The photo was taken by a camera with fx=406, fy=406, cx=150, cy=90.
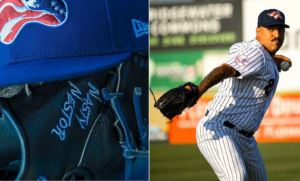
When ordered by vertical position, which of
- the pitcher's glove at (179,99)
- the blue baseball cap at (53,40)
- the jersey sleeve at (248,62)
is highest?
the blue baseball cap at (53,40)

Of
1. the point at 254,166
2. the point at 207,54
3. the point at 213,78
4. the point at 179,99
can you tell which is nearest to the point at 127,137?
the point at 179,99

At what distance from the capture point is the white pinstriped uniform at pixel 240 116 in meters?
2.33

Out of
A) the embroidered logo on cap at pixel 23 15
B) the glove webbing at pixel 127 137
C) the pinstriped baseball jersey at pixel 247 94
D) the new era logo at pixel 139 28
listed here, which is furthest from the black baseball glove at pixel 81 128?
the pinstriped baseball jersey at pixel 247 94

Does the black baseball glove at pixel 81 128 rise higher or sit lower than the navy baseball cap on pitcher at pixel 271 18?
lower

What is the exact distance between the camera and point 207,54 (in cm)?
949

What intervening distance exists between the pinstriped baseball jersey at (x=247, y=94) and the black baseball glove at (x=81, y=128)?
534 millimetres

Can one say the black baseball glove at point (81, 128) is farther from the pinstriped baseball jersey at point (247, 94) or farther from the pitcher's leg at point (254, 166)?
the pitcher's leg at point (254, 166)

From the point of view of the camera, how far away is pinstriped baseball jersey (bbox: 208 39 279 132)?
240 centimetres

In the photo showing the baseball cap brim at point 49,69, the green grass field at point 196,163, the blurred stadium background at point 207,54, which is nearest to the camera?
the baseball cap brim at point 49,69

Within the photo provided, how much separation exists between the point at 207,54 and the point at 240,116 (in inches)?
281

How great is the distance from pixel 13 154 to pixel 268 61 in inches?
59.7

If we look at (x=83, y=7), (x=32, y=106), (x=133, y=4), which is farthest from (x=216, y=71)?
(x=32, y=106)

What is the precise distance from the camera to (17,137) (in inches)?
78.6

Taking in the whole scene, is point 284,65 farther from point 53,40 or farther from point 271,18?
point 53,40
